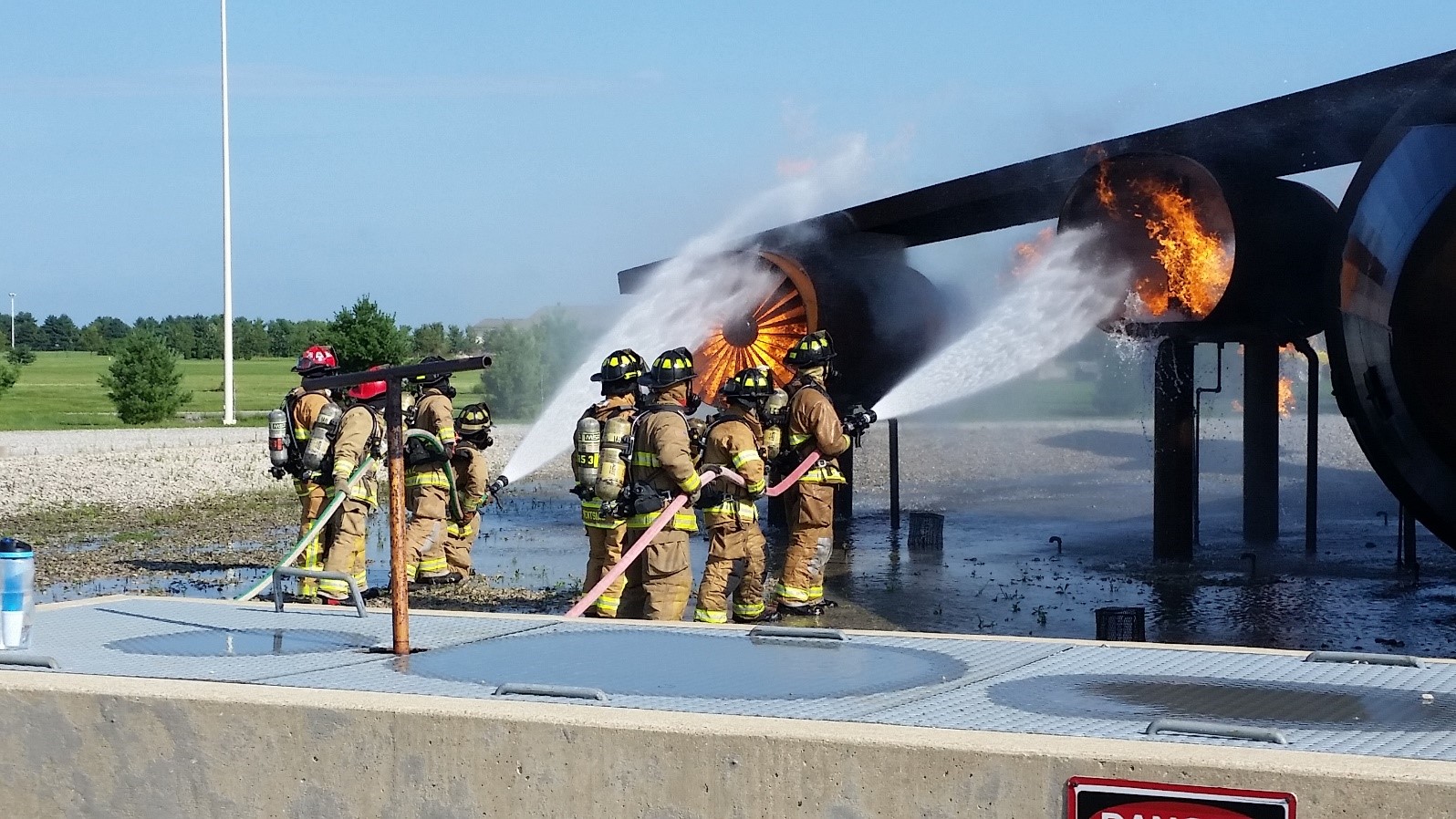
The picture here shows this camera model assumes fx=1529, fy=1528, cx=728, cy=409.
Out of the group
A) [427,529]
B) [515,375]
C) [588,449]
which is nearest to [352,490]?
[427,529]

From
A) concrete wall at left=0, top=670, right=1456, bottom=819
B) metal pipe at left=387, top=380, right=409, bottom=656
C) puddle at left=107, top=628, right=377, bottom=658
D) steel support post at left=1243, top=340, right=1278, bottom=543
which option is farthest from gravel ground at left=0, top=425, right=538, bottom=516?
concrete wall at left=0, top=670, right=1456, bottom=819

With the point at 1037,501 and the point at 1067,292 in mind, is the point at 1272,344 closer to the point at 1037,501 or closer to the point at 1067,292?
the point at 1067,292

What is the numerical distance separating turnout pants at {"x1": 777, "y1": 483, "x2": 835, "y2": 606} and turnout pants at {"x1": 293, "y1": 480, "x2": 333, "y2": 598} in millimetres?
3295

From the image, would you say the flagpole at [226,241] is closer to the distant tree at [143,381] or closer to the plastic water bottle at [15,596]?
the distant tree at [143,381]

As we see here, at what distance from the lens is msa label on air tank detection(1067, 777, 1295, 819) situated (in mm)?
2895

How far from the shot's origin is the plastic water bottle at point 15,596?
4605 millimetres

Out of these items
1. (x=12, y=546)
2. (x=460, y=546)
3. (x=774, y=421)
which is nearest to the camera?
(x=12, y=546)

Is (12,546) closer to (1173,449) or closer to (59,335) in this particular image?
(1173,449)

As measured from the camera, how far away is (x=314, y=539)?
10.8 m

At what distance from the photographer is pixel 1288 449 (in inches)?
1230

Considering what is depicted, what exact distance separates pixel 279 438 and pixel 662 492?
12.4 ft

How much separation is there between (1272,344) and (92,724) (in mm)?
11697

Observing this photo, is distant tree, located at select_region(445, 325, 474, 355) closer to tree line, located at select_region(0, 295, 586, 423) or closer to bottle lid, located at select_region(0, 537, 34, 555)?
tree line, located at select_region(0, 295, 586, 423)

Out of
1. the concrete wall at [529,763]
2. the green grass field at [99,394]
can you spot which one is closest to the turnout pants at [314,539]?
the concrete wall at [529,763]
